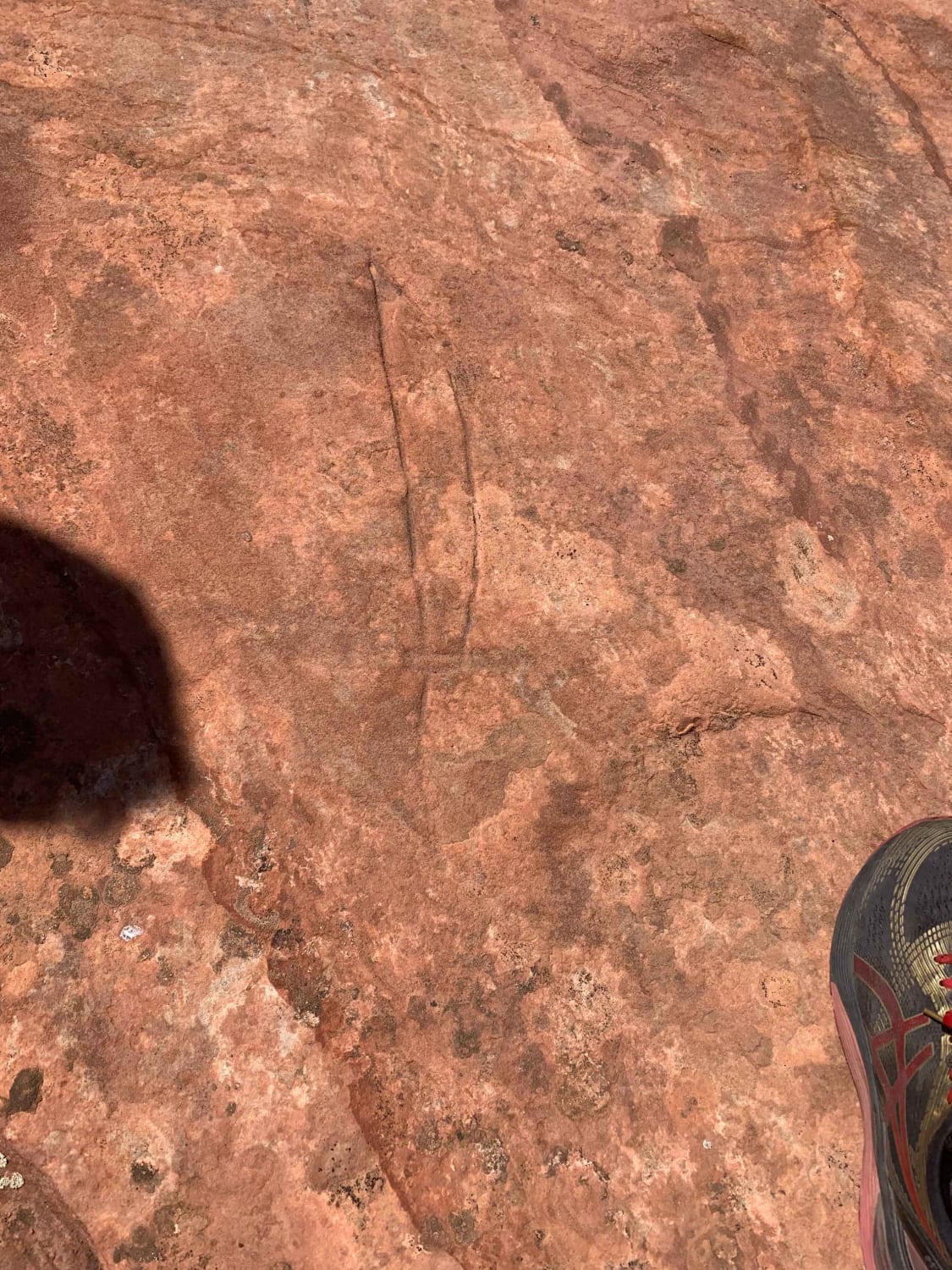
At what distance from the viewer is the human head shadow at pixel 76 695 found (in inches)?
72.3

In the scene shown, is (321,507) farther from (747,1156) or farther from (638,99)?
(638,99)

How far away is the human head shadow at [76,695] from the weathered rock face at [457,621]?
2 cm

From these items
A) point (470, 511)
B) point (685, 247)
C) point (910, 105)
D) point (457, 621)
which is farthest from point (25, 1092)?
point (910, 105)

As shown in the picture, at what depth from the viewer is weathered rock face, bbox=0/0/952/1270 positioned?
1.67 metres

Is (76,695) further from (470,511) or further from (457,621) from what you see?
(470,511)

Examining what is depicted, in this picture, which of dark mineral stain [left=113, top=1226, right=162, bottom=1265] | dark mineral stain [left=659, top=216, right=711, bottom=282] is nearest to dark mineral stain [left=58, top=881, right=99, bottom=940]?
dark mineral stain [left=113, top=1226, right=162, bottom=1265]

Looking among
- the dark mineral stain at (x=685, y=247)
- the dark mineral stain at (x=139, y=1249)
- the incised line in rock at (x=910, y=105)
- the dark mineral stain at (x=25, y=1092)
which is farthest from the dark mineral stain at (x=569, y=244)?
the dark mineral stain at (x=139, y=1249)

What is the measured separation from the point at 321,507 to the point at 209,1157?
1353mm

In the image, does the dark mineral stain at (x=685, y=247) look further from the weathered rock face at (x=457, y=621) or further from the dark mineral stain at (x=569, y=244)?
the dark mineral stain at (x=569, y=244)

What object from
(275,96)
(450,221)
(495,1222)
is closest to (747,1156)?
(495,1222)

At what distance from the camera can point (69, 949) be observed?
173 centimetres

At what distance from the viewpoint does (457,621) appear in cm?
210

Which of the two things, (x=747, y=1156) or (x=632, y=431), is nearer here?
(x=747, y=1156)

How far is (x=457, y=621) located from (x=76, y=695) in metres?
0.84
